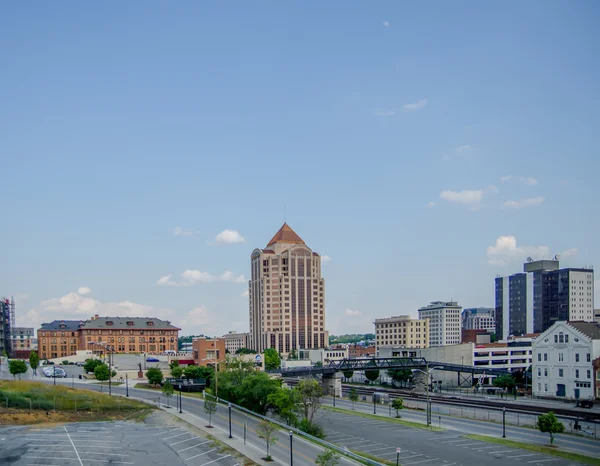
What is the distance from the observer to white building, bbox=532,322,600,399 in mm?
109188

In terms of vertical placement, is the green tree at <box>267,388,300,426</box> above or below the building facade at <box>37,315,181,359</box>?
above

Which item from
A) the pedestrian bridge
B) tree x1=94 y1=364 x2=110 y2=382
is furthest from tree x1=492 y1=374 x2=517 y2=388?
tree x1=94 y1=364 x2=110 y2=382

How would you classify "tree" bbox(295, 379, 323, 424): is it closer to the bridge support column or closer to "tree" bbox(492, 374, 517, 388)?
the bridge support column

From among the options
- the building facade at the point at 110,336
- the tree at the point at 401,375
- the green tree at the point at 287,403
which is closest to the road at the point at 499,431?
the green tree at the point at 287,403

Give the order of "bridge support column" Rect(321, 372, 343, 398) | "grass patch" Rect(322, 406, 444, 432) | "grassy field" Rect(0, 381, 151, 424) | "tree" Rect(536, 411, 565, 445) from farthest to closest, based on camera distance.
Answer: "bridge support column" Rect(321, 372, 343, 398)
"grassy field" Rect(0, 381, 151, 424)
"grass patch" Rect(322, 406, 444, 432)
"tree" Rect(536, 411, 565, 445)

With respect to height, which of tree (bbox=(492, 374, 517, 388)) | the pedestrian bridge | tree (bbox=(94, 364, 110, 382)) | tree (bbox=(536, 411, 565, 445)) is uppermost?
tree (bbox=(536, 411, 565, 445))

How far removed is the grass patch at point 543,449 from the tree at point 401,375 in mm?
82857

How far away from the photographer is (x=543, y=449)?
63406 millimetres

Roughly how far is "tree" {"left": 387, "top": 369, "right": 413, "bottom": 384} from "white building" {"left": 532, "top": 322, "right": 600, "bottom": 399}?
1515 inches

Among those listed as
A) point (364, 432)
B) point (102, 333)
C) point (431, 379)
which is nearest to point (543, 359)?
point (431, 379)

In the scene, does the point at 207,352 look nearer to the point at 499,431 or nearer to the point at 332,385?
the point at 332,385

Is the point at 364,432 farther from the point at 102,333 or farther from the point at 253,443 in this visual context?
the point at 102,333

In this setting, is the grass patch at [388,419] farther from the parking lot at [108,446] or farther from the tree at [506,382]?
the tree at [506,382]

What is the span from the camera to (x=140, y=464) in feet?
182
